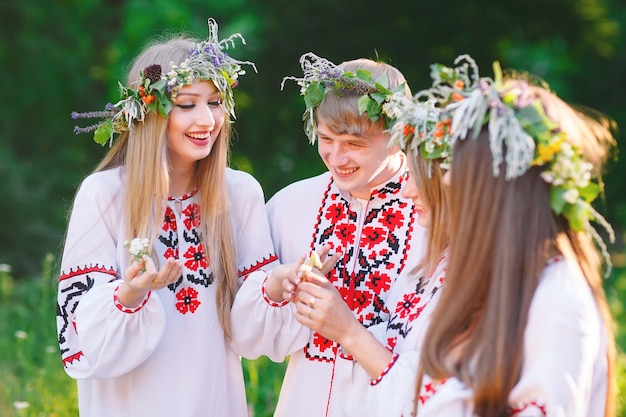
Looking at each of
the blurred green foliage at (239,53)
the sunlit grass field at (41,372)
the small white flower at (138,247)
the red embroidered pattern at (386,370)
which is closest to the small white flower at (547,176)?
the red embroidered pattern at (386,370)

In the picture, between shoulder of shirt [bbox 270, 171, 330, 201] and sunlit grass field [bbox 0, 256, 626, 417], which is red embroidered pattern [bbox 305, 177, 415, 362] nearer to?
shoulder of shirt [bbox 270, 171, 330, 201]

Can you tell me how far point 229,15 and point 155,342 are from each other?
7.45 metres

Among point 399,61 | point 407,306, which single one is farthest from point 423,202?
point 399,61

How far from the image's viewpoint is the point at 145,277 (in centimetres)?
278

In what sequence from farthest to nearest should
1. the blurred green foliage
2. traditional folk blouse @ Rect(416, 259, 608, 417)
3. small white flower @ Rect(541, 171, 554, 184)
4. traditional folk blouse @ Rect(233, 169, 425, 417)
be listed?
the blurred green foliage
traditional folk blouse @ Rect(233, 169, 425, 417)
small white flower @ Rect(541, 171, 554, 184)
traditional folk blouse @ Rect(416, 259, 608, 417)

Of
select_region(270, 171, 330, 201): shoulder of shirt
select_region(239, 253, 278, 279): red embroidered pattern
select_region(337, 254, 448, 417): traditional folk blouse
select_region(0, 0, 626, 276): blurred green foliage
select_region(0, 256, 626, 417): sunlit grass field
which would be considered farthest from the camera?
A: select_region(0, 0, 626, 276): blurred green foliage

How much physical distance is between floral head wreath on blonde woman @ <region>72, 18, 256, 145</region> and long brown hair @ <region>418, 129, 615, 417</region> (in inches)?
47.8

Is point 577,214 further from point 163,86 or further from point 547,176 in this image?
point 163,86

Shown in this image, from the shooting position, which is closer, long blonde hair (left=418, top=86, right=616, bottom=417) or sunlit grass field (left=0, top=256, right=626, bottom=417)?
long blonde hair (left=418, top=86, right=616, bottom=417)

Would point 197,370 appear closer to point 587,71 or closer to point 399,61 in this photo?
point 399,61

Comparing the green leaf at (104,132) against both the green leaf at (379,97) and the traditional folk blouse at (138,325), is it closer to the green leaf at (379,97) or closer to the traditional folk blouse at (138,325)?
the traditional folk blouse at (138,325)

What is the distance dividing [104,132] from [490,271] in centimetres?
158

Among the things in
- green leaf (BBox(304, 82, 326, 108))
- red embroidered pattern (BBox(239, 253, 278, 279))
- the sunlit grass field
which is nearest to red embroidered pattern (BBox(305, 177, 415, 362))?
red embroidered pattern (BBox(239, 253, 278, 279))

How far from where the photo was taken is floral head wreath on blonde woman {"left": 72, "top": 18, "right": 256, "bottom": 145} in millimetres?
3098
